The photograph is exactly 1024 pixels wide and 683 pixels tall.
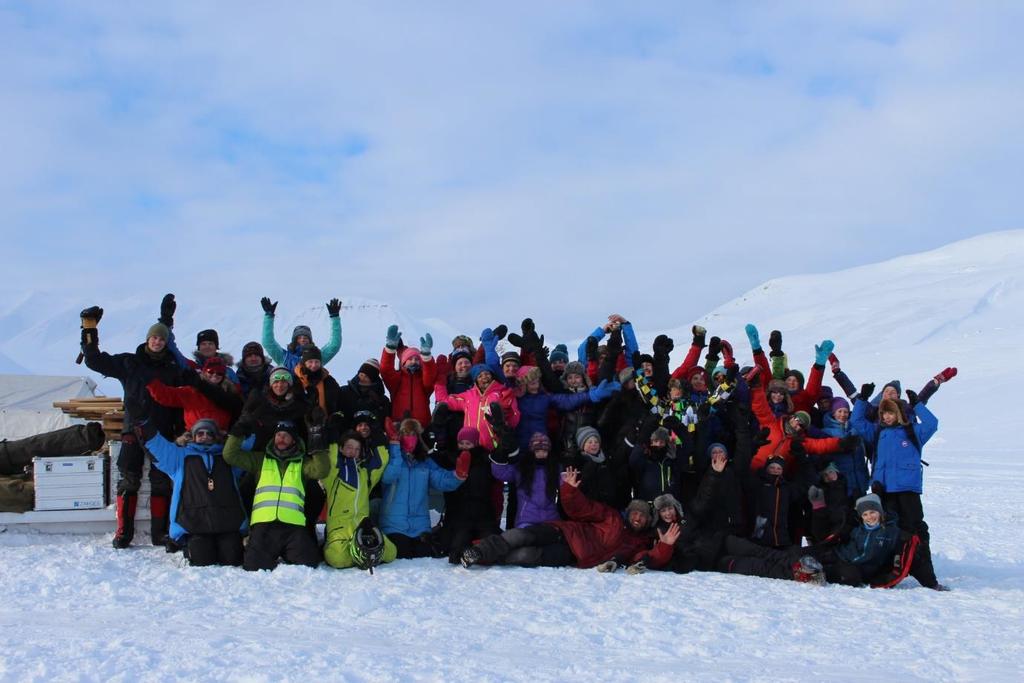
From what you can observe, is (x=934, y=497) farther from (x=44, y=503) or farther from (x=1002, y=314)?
(x=1002, y=314)

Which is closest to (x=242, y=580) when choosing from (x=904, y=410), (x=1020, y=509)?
(x=904, y=410)

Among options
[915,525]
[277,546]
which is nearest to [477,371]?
[277,546]

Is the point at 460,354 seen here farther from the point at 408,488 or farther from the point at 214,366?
the point at 214,366

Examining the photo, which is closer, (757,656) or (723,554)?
(757,656)

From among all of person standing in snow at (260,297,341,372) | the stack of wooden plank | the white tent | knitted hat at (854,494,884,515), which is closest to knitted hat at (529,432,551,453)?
person standing in snow at (260,297,341,372)

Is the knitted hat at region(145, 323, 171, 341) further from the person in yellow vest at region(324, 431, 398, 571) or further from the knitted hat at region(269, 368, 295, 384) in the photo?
the person in yellow vest at region(324, 431, 398, 571)

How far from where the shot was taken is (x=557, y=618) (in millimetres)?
5254

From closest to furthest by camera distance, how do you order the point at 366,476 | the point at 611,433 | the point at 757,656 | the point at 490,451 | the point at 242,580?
the point at 757,656 → the point at 242,580 → the point at 366,476 → the point at 490,451 → the point at 611,433

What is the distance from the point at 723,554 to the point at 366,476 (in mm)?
2714

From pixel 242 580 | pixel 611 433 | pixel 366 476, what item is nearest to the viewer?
pixel 242 580

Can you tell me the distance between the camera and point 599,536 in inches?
264

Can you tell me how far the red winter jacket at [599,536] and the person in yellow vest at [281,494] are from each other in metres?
1.79

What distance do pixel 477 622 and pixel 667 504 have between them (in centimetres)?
201

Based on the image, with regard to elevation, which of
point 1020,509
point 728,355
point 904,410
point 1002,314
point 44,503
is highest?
point 1002,314
